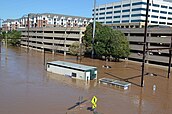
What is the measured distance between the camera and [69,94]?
1073 inches

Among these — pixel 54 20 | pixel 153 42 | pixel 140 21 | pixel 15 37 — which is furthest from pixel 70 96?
pixel 54 20

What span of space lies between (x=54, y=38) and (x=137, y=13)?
38.3 m

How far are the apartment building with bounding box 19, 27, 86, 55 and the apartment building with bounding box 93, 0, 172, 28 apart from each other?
31.2 meters

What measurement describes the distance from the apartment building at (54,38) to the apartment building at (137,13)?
102 feet

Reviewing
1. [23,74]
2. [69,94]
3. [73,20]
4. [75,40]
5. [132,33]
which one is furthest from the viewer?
[73,20]

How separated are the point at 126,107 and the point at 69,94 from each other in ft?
24.6

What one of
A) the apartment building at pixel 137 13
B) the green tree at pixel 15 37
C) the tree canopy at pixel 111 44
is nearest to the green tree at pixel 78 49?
the tree canopy at pixel 111 44

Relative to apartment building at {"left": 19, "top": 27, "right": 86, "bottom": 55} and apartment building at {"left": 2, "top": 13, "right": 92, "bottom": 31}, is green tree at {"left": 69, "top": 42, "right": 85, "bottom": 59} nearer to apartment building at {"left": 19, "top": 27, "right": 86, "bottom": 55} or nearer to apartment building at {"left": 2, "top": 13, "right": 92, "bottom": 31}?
apartment building at {"left": 19, "top": 27, "right": 86, "bottom": 55}

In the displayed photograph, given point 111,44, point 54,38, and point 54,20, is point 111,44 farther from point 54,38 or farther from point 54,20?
point 54,20

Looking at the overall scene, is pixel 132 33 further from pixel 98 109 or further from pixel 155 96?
pixel 98 109

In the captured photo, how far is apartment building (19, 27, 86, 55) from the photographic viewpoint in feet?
261

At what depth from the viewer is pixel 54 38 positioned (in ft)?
291

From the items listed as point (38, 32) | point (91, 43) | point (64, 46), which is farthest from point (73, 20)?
point (91, 43)

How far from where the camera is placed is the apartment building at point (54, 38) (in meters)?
79.7
